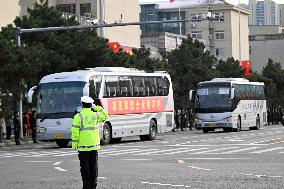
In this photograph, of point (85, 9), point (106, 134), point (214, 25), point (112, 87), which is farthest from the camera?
point (214, 25)

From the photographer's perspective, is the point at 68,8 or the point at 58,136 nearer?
the point at 58,136

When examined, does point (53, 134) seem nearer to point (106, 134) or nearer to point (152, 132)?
point (106, 134)

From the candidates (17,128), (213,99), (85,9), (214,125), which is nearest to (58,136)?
(17,128)

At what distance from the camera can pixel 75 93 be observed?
118 ft

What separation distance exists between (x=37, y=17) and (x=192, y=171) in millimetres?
35595

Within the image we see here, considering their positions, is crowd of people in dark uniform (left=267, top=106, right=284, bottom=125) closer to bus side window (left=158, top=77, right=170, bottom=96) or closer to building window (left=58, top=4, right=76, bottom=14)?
building window (left=58, top=4, right=76, bottom=14)

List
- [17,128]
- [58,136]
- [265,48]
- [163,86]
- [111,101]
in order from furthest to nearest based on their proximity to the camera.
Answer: [265,48] < [163,86] < [17,128] < [111,101] < [58,136]

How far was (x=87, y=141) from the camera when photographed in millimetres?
14523

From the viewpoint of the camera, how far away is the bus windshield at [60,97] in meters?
35.8

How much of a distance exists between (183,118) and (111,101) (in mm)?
27677

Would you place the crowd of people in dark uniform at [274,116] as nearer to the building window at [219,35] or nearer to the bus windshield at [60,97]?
the building window at [219,35]

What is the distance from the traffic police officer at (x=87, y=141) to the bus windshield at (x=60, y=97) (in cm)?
2095

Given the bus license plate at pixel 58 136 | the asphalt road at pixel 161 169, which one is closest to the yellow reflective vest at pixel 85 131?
the asphalt road at pixel 161 169

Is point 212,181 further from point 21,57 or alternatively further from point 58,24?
point 58,24
